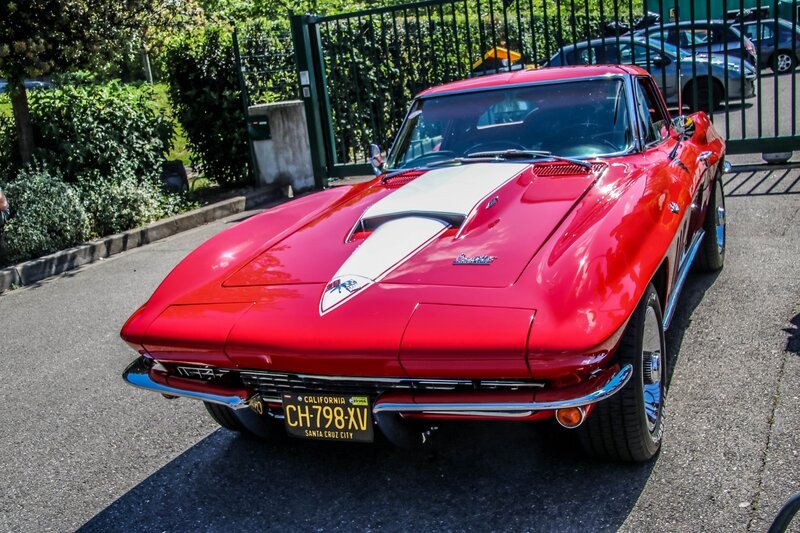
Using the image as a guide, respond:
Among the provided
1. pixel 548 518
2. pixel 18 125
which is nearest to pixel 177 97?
pixel 18 125

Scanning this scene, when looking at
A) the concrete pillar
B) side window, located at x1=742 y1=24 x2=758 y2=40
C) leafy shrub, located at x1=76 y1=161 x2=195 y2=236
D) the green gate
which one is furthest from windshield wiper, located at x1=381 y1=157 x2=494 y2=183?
side window, located at x1=742 y1=24 x2=758 y2=40

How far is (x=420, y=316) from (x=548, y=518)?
0.87 meters

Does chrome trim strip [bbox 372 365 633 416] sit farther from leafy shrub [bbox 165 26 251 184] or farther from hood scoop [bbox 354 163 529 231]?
leafy shrub [bbox 165 26 251 184]

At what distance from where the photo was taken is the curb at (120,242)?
302 inches

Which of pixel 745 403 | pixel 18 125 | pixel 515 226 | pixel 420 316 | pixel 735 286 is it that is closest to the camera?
pixel 420 316

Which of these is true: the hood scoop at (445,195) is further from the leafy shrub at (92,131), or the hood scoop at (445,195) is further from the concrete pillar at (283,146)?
the concrete pillar at (283,146)

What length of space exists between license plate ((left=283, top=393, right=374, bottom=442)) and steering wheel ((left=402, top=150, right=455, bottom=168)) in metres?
1.98

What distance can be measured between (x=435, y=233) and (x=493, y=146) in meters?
1.19

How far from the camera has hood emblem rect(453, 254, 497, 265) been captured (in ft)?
10.4

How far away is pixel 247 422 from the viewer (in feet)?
11.4

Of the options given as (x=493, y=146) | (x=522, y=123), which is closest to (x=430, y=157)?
(x=493, y=146)

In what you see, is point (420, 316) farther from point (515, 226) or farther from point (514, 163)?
point (514, 163)

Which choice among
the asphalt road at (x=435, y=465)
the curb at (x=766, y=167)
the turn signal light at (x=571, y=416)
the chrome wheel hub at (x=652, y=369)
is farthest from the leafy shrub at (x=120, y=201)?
the turn signal light at (x=571, y=416)

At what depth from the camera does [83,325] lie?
6062 millimetres
